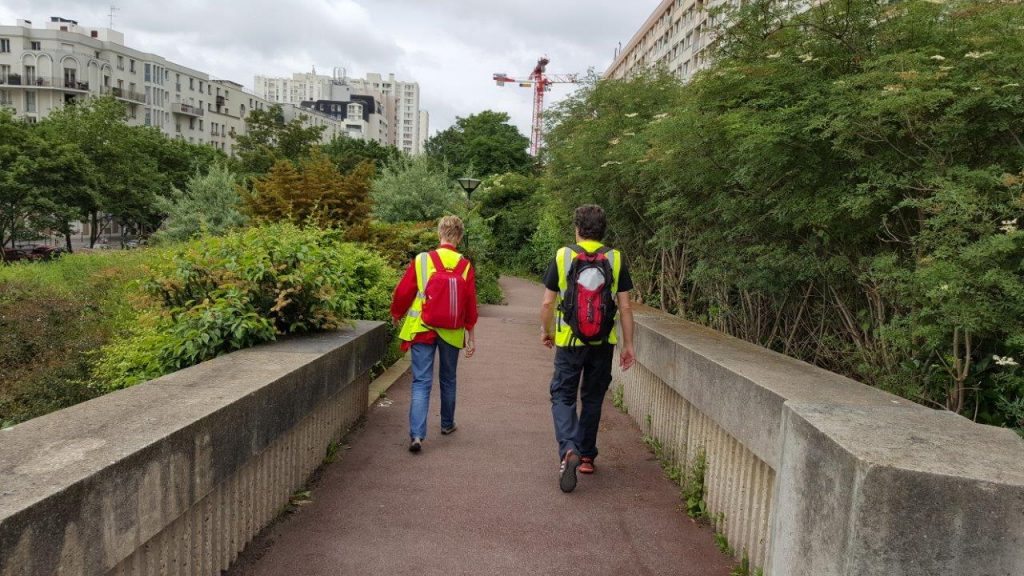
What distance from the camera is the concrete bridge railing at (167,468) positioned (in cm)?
213

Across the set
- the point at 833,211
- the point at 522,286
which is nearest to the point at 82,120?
the point at 522,286

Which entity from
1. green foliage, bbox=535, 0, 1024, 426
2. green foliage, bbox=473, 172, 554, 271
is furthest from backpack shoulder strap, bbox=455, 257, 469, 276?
green foliage, bbox=473, 172, 554, 271

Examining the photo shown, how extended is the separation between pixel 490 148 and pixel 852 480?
55.2m

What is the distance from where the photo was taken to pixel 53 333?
7.50 meters

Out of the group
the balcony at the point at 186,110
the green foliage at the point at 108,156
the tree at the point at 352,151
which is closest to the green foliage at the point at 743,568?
the green foliage at the point at 108,156

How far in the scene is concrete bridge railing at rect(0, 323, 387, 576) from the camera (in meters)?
2.13

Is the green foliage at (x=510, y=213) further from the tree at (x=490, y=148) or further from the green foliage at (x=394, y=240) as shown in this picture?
the green foliage at (x=394, y=240)

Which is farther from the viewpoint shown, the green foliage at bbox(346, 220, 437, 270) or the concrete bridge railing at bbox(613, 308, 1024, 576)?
the green foliage at bbox(346, 220, 437, 270)

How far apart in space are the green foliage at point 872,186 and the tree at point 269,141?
41.1m

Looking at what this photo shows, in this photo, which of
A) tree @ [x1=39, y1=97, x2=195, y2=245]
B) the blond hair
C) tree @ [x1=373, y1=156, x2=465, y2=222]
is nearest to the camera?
the blond hair

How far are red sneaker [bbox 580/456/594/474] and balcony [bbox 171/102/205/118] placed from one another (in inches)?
3537

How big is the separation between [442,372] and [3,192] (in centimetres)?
3290

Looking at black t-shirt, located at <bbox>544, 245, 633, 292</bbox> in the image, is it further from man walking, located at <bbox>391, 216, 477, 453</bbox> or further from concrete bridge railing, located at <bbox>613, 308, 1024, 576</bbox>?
man walking, located at <bbox>391, 216, 477, 453</bbox>

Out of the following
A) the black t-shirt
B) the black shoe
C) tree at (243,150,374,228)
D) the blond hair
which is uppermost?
tree at (243,150,374,228)
